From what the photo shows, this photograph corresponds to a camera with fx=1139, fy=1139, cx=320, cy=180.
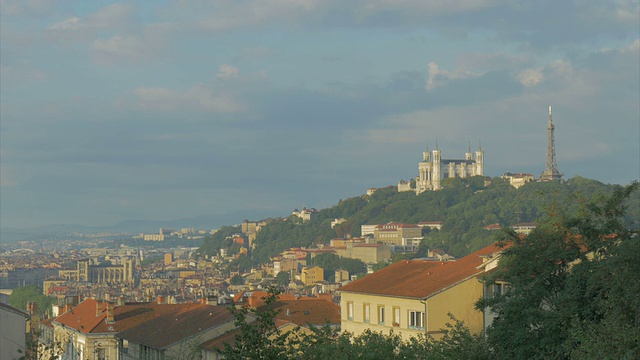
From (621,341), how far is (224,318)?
22232 mm

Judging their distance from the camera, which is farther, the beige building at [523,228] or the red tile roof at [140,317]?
the red tile roof at [140,317]

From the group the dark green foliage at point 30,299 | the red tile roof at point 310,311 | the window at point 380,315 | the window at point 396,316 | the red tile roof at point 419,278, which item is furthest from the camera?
the dark green foliage at point 30,299

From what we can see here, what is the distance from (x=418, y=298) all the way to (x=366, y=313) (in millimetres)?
4269

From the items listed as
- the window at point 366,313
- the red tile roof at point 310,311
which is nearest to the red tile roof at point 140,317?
the red tile roof at point 310,311

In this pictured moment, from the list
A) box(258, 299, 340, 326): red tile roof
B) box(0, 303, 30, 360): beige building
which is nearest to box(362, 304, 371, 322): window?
box(258, 299, 340, 326): red tile roof

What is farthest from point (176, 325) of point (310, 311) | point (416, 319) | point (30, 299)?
point (30, 299)

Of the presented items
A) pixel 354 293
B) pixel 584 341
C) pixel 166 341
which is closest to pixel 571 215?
pixel 584 341

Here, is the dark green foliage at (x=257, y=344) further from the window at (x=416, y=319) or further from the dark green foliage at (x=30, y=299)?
the dark green foliage at (x=30, y=299)

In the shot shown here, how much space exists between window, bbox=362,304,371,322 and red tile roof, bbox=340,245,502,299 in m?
0.56

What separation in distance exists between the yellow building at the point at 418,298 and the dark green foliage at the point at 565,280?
6.07 metres

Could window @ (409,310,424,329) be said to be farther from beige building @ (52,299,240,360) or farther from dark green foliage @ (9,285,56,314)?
dark green foliage @ (9,285,56,314)

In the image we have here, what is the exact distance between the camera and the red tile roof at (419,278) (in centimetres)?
3881

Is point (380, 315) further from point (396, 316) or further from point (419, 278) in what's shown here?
point (419, 278)

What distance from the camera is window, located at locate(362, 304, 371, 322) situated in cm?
4188
